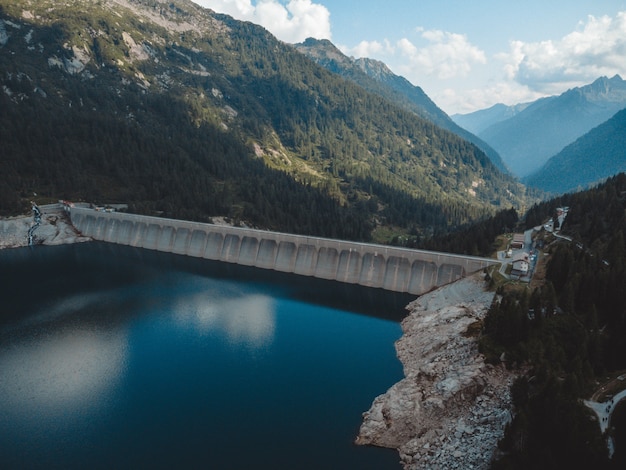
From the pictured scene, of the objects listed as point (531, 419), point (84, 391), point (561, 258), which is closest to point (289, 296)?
point (84, 391)

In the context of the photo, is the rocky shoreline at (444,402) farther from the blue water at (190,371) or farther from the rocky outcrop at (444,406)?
the blue water at (190,371)

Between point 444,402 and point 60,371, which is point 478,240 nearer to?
point 444,402

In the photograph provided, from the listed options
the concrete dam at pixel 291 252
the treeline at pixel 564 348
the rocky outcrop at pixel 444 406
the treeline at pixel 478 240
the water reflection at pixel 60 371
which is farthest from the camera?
the treeline at pixel 478 240

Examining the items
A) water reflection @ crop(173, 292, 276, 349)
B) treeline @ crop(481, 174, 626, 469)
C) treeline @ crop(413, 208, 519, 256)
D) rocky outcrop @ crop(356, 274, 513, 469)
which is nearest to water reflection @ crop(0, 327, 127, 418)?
water reflection @ crop(173, 292, 276, 349)

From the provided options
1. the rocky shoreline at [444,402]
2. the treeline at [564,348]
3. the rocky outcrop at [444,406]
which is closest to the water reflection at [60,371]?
the rocky outcrop at [444,406]

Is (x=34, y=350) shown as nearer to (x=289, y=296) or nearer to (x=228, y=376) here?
(x=228, y=376)

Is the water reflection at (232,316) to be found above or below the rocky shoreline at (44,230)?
below

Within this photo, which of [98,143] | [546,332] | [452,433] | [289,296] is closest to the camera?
[452,433]
